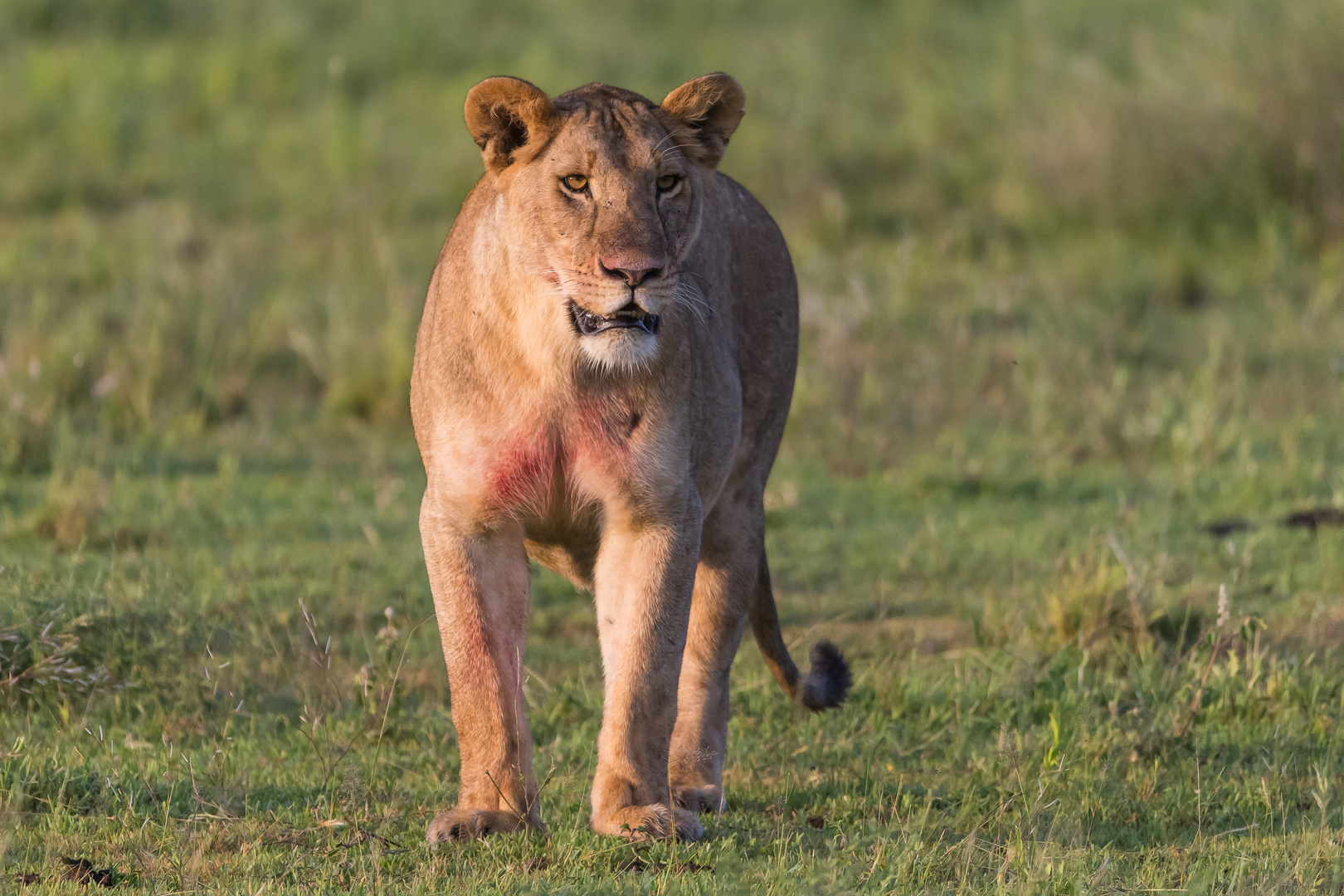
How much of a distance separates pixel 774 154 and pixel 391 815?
28.7 feet

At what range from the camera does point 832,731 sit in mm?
5094

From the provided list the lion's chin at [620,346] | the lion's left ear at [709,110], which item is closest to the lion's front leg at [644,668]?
the lion's chin at [620,346]

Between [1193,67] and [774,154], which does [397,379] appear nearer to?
[774,154]

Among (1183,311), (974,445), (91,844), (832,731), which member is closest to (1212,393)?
(974,445)

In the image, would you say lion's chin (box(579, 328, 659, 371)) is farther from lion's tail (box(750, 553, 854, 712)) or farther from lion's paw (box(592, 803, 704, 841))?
lion's tail (box(750, 553, 854, 712))

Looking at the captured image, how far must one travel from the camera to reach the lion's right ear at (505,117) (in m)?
3.90

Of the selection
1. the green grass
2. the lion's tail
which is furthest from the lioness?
the lion's tail

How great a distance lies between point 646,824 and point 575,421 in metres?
0.83

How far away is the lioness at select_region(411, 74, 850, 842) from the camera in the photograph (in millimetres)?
3852

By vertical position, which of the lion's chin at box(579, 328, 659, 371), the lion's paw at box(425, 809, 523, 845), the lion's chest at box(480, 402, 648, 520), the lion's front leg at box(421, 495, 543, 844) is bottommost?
the lion's paw at box(425, 809, 523, 845)

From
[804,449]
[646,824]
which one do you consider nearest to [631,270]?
[646,824]

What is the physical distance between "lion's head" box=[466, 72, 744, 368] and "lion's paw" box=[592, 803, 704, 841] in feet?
2.99

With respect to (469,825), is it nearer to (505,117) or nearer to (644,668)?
(644,668)

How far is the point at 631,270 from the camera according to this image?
3.71 m
